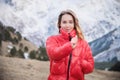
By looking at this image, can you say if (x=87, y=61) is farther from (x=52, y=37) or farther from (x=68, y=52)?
(x=52, y=37)

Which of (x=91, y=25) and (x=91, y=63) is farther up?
(x=91, y=25)

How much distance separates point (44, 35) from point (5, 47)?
1.19 ft

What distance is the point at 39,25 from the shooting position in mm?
4566

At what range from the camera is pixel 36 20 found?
4559 millimetres

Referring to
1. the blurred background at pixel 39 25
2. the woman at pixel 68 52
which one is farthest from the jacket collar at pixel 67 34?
the blurred background at pixel 39 25

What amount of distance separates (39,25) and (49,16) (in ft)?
0.38

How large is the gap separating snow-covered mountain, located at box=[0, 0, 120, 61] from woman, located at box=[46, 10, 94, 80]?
0.45 feet

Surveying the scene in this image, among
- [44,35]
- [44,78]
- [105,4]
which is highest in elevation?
[105,4]

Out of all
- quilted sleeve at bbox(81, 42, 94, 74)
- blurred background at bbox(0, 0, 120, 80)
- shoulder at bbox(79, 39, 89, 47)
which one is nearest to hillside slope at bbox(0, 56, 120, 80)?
blurred background at bbox(0, 0, 120, 80)

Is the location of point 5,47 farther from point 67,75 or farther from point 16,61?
point 67,75

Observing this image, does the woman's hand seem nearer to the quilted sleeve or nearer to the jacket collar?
the jacket collar

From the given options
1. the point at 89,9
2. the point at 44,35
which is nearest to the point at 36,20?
the point at 44,35

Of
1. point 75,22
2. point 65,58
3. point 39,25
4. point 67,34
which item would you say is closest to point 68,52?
point 65,58

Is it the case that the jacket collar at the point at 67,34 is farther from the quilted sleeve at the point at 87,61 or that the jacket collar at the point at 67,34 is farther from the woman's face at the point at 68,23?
the quilted sleeve at the point at 87,61
